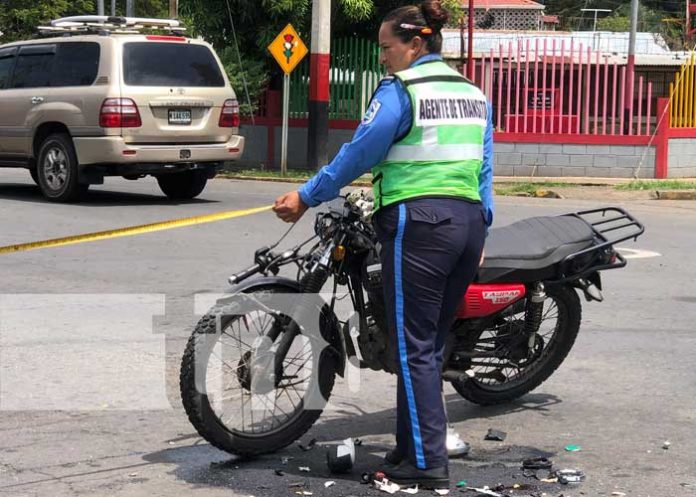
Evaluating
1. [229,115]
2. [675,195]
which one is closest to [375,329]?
[229,115]

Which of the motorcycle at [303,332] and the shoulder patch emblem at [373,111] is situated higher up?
the shoulder patch emblem at [373,111]

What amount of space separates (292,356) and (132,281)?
4485 millimetres

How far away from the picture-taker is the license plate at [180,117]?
14727 mm

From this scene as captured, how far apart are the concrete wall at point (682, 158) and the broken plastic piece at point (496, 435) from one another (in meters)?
15.2

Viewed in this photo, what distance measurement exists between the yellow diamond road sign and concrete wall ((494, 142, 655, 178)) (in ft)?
11.5

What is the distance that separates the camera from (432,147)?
4.86 m

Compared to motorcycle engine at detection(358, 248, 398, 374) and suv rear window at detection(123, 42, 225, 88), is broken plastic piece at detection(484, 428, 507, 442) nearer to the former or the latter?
motorcycle engine at detection(358, 248, 398, 374)

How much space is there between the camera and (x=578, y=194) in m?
17.8

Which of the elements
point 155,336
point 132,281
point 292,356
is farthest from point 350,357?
point 132,281

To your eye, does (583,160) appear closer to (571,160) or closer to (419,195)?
(571,160)

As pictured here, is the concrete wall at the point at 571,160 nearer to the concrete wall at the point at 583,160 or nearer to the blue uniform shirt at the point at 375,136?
the concrete wall at the point at 583,160

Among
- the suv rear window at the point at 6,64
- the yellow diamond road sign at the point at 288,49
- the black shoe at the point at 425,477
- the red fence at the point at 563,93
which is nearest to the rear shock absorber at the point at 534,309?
the black shoe at the point at 425,477

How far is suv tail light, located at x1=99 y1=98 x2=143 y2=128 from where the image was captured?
567 inches

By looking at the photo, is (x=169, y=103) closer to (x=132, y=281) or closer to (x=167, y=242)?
(x=167, y=242)
